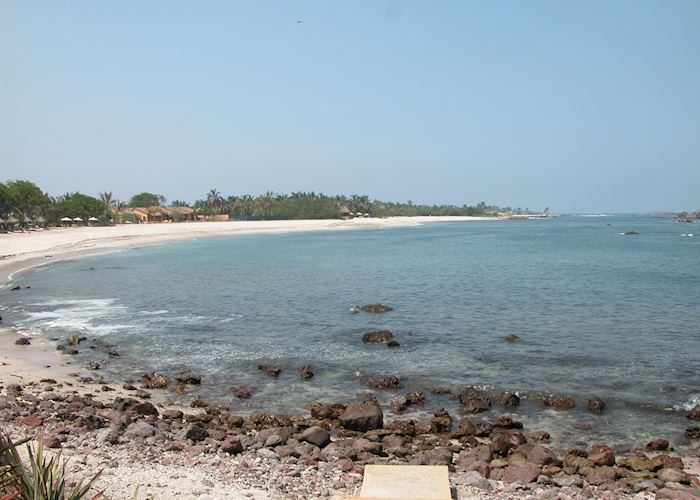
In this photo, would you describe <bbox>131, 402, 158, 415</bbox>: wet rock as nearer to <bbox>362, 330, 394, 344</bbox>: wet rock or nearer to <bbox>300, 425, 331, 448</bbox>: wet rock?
<bbox>300, 425, 331, 448</bbox>: wet rock

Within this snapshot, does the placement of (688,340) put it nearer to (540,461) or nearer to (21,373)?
(540,461)

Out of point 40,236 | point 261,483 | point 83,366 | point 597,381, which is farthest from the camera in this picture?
point 40,236

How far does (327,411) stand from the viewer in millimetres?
12688

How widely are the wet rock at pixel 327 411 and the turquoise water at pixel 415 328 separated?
0.73 metres

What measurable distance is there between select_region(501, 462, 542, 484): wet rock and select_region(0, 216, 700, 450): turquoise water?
8.76 feet

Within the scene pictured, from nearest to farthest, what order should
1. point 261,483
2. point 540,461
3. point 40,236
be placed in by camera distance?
point 261,483
point 540,461
point 40,236

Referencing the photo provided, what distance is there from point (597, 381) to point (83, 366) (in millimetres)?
14245

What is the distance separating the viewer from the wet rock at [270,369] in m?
16.4

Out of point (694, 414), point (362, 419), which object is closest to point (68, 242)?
point (362, 419)

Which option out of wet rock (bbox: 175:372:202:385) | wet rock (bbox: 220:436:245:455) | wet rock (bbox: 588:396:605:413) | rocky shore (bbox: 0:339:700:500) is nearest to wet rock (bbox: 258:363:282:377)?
wet rock (bbox: 175:372:202:385)

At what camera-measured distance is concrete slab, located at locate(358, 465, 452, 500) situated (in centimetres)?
743

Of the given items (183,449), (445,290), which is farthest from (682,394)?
(445,290)

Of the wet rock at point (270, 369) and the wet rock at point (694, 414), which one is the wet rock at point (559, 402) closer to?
the wet rock at point (694, 414)

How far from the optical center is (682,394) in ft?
47.4
